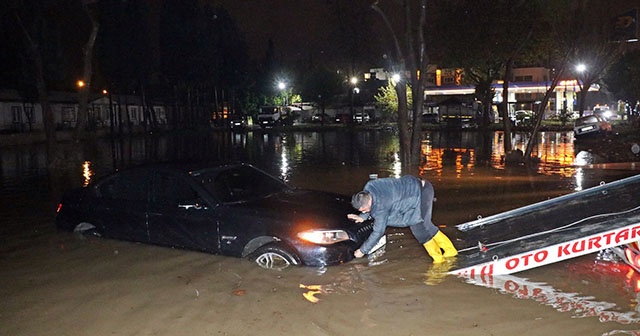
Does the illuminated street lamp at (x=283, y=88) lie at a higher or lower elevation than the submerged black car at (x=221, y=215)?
higher

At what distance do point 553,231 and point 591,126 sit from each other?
2649 cm

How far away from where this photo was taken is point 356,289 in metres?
6.09

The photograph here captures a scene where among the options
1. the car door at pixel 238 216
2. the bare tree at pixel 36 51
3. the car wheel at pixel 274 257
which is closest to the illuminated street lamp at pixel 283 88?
the bare tree at pixel 36 51

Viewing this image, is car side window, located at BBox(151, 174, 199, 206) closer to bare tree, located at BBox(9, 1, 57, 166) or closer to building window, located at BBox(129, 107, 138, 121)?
bare tree, located at BBox(9, 1, 57, 166)

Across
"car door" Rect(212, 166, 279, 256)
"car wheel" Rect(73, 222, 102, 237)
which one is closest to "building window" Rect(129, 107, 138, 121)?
"car wheel" Rect(73, 222, 102, 237)

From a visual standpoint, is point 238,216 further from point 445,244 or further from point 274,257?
point 445,244

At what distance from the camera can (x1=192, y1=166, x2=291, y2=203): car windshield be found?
7352 mm

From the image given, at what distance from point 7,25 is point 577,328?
128 feet

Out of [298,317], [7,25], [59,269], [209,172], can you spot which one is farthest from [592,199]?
[7,25]

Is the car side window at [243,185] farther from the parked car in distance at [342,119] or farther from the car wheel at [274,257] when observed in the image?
the parked car in distance at [342,119]

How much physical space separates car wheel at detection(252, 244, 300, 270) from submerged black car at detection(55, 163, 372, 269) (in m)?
0.01

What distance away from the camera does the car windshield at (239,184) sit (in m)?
7.35

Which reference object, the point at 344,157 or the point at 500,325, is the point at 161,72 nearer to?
the point at 344,157

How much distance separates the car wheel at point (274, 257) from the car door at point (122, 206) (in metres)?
1.84
